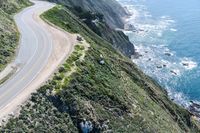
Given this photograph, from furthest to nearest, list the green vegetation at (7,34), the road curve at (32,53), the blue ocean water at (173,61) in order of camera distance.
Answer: the blue ocean water at (173,61)
the green vegetation at (7,34)
the road curve at (32,53)

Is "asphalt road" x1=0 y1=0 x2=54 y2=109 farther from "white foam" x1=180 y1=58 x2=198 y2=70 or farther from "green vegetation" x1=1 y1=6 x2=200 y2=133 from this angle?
"white foam" x1=180 y1=58 x2=198 y2=70

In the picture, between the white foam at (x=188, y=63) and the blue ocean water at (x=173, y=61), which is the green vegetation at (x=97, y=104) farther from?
the white foam at (x=188, y=63)

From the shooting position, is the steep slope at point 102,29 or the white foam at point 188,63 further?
the white foam at point 188,63

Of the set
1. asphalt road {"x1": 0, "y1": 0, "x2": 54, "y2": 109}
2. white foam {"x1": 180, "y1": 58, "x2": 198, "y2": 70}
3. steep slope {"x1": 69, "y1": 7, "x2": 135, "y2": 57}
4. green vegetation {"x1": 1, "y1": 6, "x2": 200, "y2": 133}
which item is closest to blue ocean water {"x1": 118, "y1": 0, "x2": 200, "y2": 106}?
white foam {"x1": 180, "y1": 58, "x2": 198, "y2": 70}

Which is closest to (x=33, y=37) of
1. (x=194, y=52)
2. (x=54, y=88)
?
(x=54, y=88)

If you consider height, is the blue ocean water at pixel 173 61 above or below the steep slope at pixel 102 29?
below

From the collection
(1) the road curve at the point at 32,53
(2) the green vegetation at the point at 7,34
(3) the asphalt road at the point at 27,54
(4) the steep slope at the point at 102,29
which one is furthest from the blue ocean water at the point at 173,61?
(2) the green vegetation at the point at 7,34

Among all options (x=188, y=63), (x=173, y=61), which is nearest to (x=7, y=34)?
(x=173, y=61)

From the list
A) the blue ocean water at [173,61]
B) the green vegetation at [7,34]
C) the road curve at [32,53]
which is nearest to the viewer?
the road curve at [32,53]
